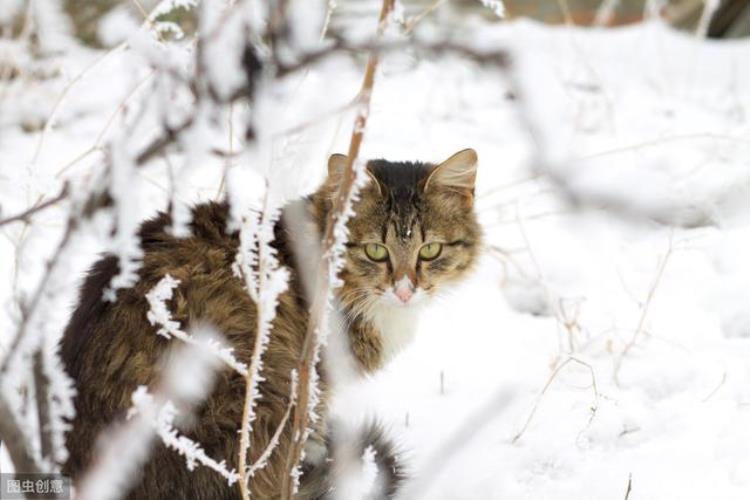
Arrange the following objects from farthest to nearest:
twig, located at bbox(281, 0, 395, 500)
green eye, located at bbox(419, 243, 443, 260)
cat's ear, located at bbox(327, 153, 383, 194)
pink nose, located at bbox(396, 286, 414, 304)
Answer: green eye, located at bbox(419, 243, 443, 260) → pink nose, located at bbox(396, 286, 414, 304) → cat's ear, located at bbox(327, 153, 383, 194) → twig, located at bbox(281, 0, 395, 500)

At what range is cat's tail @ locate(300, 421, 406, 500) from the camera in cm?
201

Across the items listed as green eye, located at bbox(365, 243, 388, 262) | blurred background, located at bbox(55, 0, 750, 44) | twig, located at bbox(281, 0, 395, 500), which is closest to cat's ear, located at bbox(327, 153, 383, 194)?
green eye, located at bbox(365, 243, 388, 262)

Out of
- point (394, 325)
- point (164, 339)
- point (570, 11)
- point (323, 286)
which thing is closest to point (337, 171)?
point (394, 325)

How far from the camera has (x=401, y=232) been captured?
2562 millimetres

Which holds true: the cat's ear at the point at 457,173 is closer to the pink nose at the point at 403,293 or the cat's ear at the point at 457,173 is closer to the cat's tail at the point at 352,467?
the pink nose at the point at 403,293

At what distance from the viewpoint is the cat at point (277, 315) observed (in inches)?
72.8

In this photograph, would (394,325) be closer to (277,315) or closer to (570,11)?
(277,315)

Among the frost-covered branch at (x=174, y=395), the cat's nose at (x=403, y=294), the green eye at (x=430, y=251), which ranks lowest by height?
the cat's nose at (x=403, y=294)

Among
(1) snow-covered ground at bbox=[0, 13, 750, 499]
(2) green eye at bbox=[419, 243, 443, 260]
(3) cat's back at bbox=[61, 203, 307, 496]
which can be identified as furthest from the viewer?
(2) green eye at bbox=[419, 243, 443, 260]

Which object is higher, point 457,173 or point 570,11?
point 457,173

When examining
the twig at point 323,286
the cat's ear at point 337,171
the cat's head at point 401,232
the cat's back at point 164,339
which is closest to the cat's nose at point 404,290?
the cat's head at point 401,232

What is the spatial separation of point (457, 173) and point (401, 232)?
260mm

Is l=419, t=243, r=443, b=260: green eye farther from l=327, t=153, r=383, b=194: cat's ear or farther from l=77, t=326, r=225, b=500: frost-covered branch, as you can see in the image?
l=77, t=326, r=225, b=500: frost-covered branch

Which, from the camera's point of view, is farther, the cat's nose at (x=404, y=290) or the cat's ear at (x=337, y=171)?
the cat's nose at (x=404, y=290)
